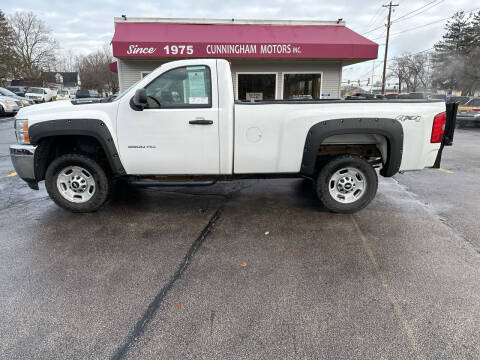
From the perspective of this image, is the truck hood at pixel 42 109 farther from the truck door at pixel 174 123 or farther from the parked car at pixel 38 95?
the parked car at pixel 38 95

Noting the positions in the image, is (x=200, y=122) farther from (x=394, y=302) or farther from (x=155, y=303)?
(x=394, y=302)

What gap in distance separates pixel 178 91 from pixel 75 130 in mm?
1411

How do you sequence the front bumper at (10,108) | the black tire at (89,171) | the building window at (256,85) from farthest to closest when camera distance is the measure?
the front bumper at (10,108) → the building window at (256,85) → the black tire at (89,171)

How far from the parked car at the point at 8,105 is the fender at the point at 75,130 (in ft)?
65.5

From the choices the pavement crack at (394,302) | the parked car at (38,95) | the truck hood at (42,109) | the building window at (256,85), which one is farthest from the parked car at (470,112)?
the parked car at (38,95)

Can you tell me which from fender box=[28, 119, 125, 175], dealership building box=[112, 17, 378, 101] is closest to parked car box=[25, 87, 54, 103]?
dealership building box=[112, 17, 378, 101]

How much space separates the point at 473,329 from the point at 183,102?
3751 mm

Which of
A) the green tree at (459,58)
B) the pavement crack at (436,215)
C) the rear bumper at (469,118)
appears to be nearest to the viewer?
the pavement crack at (436,215)

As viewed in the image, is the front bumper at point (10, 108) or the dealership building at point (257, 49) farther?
the front bumper at point (10, 108)

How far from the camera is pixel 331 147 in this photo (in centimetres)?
487

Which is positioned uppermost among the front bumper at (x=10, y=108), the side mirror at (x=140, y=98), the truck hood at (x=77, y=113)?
the side mirror at (x=140, y=98)

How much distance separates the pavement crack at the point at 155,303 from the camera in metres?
2.33

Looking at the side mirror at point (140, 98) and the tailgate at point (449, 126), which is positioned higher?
the side mirror at point (140, 98)

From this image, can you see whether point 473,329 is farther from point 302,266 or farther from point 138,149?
point 138,149
